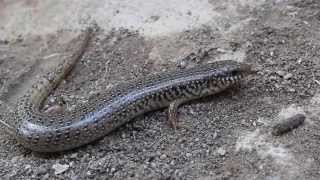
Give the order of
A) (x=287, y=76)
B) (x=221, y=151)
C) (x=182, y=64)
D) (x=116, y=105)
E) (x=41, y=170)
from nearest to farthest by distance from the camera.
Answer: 1. (x=221, y=151)
2. (x=41, y=170)
3. (x=116, y=105)
4. (x=287, y=76)
5. (x=182, y=64)

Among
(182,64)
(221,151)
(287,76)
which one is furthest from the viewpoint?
(182,64)

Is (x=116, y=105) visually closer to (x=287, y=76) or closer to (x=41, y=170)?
(x=41, y=170)

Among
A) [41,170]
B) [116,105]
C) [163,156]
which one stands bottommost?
[41,170]

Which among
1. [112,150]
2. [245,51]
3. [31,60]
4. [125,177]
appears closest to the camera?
[125,177]

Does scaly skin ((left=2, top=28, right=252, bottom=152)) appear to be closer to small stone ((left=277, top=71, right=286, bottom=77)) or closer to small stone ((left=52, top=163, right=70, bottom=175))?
small stone ((left=52, top=163, right=70, bottom=175))

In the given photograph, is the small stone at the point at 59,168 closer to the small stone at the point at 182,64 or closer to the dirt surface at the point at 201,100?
the dirt surface at the point at 201,100

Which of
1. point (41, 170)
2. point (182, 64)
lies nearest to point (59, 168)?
point (41, 170)

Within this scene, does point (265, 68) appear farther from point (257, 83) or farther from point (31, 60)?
point (31, 60)

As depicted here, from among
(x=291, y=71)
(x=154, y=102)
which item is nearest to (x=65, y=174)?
(x=154, y=102)
